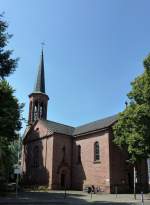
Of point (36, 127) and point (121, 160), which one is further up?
point (36, 127)

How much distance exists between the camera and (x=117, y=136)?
36.5 meters

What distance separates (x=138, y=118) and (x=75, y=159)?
1925 centimetres

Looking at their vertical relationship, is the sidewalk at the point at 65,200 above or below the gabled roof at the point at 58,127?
below

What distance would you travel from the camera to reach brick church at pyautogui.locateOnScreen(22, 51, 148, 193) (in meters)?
40.5

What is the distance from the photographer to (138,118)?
101 ft

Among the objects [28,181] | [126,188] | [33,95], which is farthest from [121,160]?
[33,95]

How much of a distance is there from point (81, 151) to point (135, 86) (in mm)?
17454

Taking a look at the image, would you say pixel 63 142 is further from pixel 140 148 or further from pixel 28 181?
pixel 140 148

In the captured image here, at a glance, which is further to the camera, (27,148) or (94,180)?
(27,148)

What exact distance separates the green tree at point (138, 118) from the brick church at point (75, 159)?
24.5 feet

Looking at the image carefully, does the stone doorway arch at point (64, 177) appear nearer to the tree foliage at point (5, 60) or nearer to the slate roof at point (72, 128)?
the slate roof at point (72, 128)

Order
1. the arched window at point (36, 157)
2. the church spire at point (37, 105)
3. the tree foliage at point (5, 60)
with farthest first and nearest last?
the church spire at point (37, 105), the arched window at point (36, 157), the tree foliage at point (5, 60)

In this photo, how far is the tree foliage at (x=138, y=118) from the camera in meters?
30.5

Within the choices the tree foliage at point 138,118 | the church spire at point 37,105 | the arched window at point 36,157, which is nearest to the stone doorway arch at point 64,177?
the arched window at point 36,157
